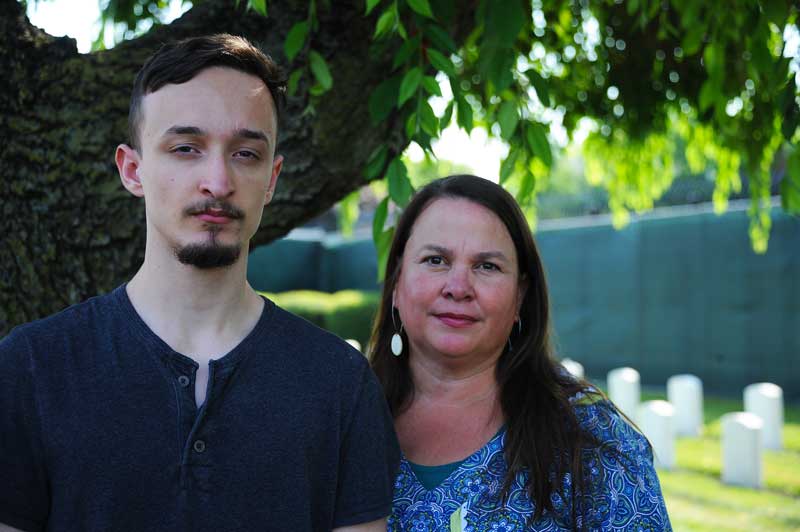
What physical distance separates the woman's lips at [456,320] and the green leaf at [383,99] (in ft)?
1.98

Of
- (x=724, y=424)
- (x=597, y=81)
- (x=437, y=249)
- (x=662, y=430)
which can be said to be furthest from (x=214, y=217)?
(x=662, y=430)

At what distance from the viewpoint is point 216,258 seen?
1.45m

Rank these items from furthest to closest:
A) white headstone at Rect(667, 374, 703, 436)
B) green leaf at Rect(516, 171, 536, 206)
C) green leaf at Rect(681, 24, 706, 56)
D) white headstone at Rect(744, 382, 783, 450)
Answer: white headstone at Rect(667, 374, 703, 436)
white headstone at Rect(744, 382, 783, 450)
green leaf at Rect(681, 24, 706, 56)
green leaf at Rect(516, 171, 536, 206)

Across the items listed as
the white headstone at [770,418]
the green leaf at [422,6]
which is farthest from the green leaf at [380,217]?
the white headstone at [770,418]

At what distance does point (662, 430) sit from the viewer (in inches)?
257

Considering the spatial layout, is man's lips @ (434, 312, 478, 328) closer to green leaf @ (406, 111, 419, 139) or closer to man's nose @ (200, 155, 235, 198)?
green leaf @ (406, 111, 419, 139)

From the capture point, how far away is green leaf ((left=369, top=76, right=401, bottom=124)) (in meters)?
2.26

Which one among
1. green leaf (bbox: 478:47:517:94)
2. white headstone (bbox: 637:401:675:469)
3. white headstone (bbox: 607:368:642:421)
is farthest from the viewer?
white headstone (bbox: 607:368:642:421)

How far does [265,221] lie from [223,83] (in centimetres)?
101

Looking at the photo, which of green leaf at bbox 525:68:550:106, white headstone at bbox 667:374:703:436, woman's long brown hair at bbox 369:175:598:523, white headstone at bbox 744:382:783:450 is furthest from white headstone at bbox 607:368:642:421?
green leaf at bbox 525:68:550:106

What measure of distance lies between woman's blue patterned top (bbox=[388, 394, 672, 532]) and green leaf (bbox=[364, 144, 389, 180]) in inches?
33.9

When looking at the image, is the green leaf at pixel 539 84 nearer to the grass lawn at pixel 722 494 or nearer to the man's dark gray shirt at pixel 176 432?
the man's dark gray shirt at pixel 176 432

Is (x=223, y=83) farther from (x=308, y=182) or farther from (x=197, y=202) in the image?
(x=308, y=182)

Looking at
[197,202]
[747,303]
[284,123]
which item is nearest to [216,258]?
[197,202]
